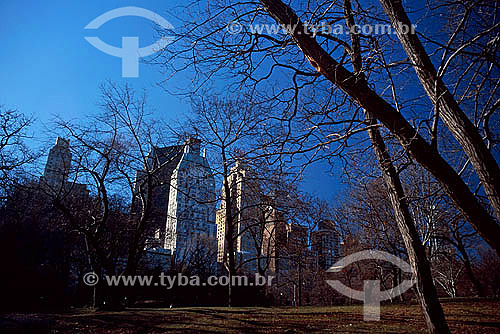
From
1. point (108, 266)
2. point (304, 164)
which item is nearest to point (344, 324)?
point (304, 164)

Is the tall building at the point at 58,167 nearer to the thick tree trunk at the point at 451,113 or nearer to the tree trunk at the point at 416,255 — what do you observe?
the tree trunk at the point at 416,255

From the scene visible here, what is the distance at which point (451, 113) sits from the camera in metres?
3.45

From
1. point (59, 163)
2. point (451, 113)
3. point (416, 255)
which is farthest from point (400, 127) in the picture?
point (59, 163)

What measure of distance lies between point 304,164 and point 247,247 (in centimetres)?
2146

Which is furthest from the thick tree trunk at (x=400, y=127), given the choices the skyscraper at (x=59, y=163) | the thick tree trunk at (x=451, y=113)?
the skyscraper at (x=59, y=163)

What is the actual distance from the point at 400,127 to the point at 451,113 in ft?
1.76

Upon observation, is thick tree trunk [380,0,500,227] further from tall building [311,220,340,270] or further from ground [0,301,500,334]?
tall building [311,220,340,270]

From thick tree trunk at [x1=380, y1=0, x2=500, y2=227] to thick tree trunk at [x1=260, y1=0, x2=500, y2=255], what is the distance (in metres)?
0.19

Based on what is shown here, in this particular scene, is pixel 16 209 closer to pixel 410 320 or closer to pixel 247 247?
pixel 247 247

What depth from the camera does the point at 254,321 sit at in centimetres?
826

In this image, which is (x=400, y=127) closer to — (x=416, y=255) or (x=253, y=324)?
(x=416, y=255)

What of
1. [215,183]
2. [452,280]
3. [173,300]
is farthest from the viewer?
[452,280]

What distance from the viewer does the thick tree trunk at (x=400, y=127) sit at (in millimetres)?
3227

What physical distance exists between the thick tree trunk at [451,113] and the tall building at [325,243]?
18914 millimetres
